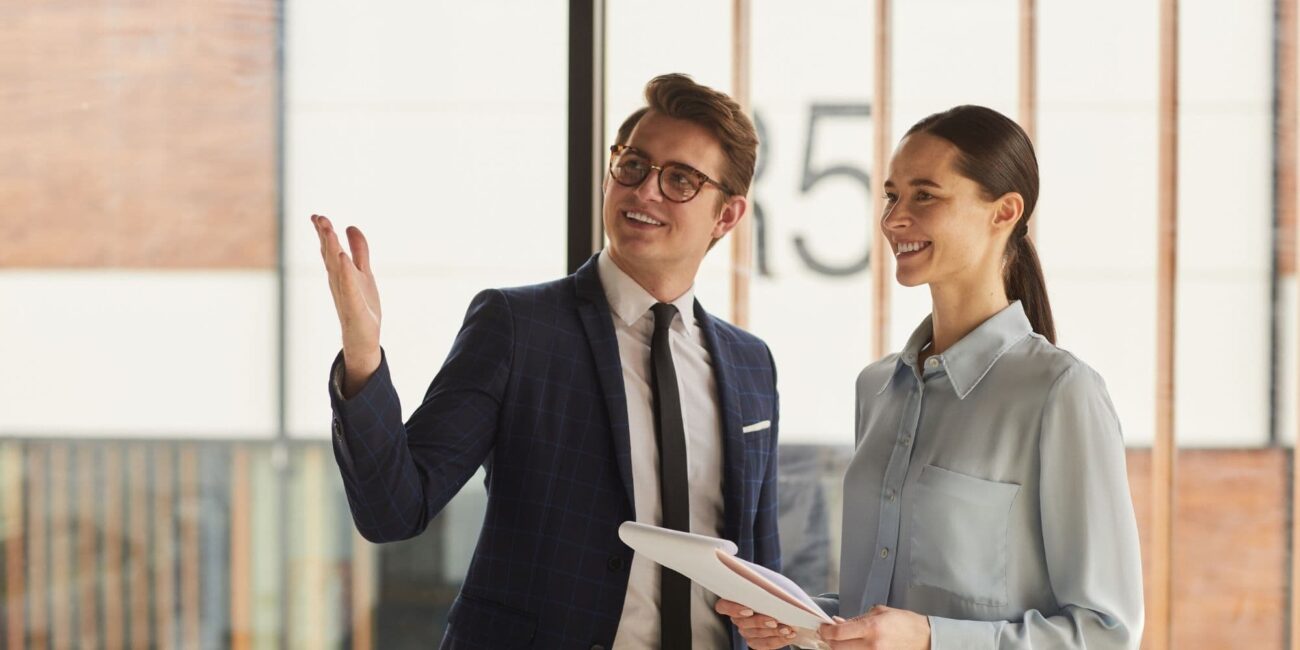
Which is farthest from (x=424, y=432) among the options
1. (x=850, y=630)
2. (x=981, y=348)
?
(x=981, y=348)

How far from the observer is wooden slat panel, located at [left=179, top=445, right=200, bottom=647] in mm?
2422

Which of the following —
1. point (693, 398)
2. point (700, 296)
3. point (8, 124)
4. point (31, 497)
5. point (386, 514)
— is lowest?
point (31, 497)

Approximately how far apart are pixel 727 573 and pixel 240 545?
5.26 ft

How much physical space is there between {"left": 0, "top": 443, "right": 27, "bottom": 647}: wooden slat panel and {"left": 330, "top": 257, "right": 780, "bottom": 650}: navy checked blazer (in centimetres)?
136

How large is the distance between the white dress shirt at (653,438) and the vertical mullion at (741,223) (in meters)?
0.48

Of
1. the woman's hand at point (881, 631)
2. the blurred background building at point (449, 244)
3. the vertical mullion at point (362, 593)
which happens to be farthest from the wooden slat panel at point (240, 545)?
the woman's hand at point (881, 631)

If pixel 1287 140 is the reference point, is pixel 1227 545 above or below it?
Answer: below

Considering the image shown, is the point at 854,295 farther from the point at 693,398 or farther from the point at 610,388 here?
the point at 610,388

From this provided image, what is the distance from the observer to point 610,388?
1.66 metres

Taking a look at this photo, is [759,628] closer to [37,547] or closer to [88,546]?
[88,546]

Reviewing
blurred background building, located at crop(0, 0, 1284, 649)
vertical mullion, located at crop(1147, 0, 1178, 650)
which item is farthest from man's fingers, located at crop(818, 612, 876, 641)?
vertical mullion, located at crop(1147, 0, 1178, 650)

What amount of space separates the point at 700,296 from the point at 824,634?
1183mm

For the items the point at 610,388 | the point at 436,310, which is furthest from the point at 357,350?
the point at 436,310

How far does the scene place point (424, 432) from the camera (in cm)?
157
